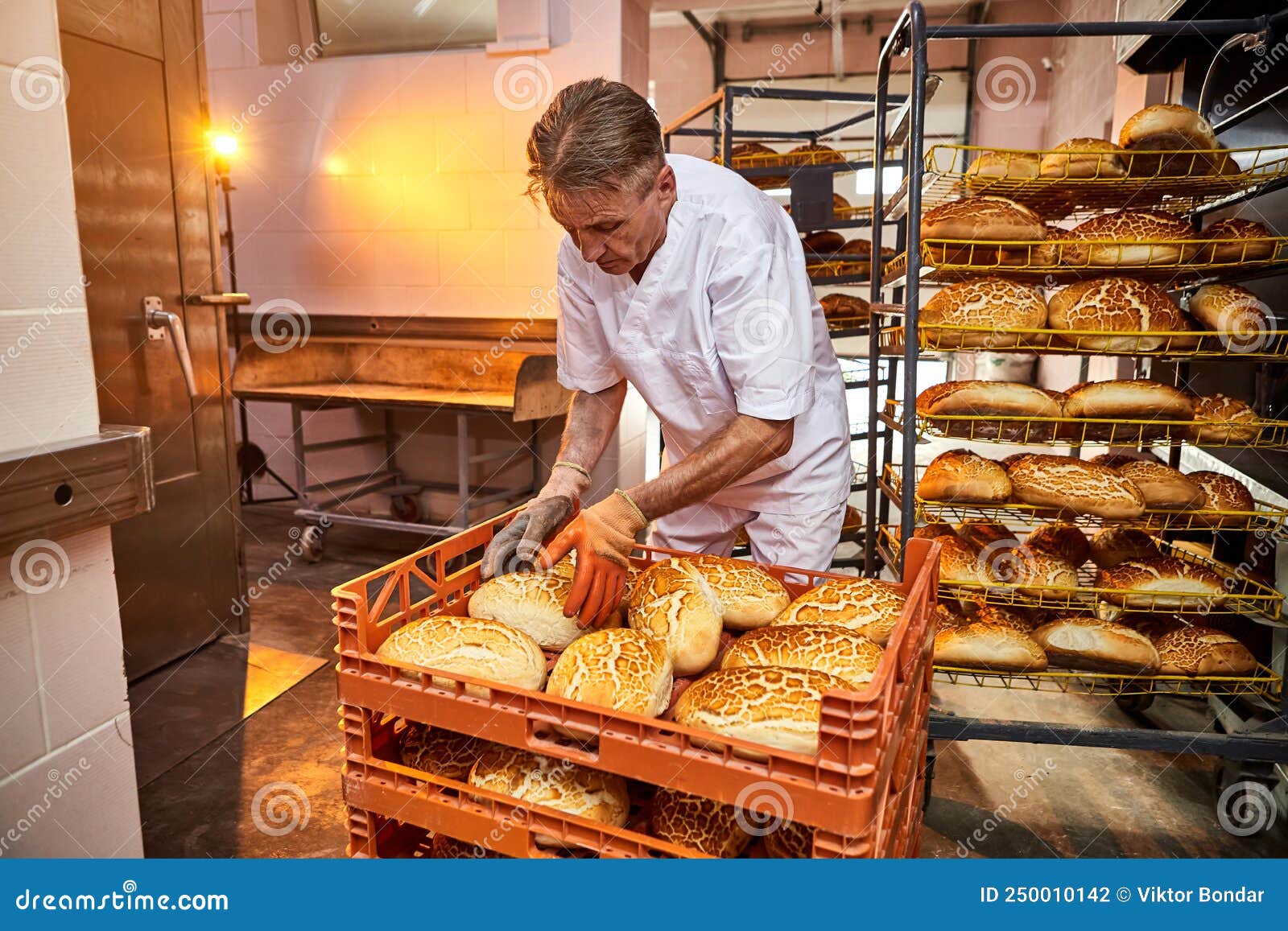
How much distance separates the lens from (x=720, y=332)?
1.62 metres

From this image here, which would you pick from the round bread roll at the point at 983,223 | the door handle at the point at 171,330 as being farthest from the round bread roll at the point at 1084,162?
the door handle at the point at 171,330

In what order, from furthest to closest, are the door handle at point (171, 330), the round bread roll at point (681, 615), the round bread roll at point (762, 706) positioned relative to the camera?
the door handle at point (171, 330) < the round bread roll at point (681, 615) < the round bread roll at point (762, 706)

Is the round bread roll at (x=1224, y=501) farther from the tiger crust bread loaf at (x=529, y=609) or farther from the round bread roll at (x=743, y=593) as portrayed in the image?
the tiger crust bread loaf at (x=529, y=609)

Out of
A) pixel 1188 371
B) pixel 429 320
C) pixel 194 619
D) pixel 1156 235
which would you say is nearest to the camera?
pixel 1156 235

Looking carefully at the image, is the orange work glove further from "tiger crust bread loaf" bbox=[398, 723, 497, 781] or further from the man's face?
the man's face

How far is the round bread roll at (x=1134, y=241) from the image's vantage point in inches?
84.4

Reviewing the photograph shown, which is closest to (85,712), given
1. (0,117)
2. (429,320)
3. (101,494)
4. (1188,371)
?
(101,494)

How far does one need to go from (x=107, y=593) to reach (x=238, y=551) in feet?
7.49

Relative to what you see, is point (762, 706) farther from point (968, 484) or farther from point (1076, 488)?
point (1076, 488)

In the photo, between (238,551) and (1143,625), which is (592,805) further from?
(238,551)

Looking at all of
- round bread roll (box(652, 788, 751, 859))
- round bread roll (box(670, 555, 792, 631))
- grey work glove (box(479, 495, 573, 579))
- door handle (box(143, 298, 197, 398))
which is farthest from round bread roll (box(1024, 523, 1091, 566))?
door handle (box(143, 298, 197, 398))

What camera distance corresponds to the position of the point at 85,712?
1.27 meters

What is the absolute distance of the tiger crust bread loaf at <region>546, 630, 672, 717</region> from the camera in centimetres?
92

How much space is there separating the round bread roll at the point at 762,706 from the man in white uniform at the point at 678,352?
0.28 metres
